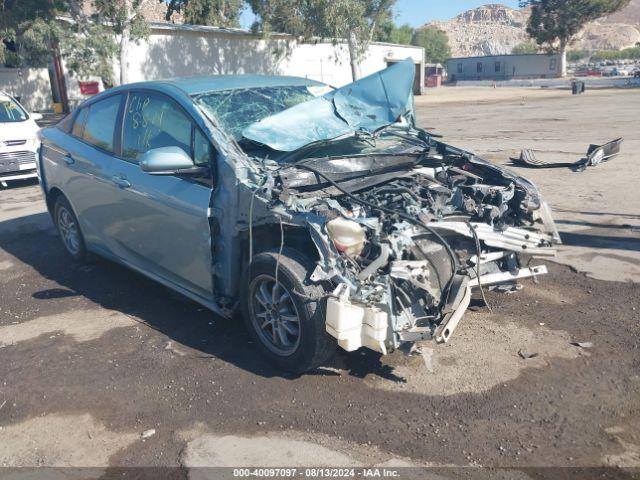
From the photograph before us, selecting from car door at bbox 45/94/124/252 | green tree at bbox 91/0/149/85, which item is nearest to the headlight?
car door at bbox 45/94/124/252

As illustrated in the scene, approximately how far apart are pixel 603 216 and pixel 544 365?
4139 millimetres

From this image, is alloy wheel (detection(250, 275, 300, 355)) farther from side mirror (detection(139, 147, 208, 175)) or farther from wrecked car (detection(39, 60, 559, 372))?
side mirror (detection(139, 147, 208, 175))

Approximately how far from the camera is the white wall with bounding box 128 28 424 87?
2969 centimetres

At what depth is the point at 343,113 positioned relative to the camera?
4688 millimetres

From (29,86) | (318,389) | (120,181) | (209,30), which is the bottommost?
(318,389)

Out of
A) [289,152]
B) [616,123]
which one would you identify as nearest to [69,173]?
[289,152]

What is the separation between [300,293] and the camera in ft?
11.7

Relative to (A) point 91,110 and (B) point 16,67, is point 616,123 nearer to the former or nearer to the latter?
(A) point 91,110

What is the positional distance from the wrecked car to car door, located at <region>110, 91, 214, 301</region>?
0.05ft

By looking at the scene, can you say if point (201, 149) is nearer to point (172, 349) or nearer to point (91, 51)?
point (172, 349)

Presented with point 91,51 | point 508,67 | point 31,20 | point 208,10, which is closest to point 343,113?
point 91,51

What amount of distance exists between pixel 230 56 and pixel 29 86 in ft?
34.7

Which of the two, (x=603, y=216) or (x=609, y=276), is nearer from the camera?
(x=609, y=276)

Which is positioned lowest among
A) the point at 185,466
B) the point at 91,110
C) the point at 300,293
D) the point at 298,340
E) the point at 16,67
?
the point at 185,466
